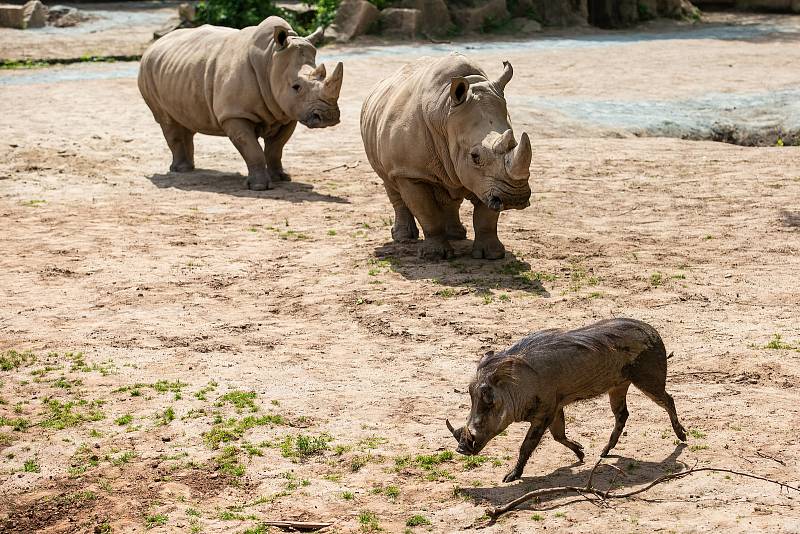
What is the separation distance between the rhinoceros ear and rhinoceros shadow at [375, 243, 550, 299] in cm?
138

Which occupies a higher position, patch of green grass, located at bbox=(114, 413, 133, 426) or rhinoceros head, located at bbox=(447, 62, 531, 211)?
rhinoceros head, located at bbox=(447, 62, 531, 211)

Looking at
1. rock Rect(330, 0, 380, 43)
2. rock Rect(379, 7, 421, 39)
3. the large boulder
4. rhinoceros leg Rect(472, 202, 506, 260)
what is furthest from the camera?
the large boulder

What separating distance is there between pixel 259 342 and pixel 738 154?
7.38m

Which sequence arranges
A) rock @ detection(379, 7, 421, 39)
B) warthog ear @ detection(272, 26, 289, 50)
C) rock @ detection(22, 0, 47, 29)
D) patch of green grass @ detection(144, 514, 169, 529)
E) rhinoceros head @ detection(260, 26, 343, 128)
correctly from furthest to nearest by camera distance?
1. rock @ detection(22, 0, 47, 29)
2. rock @ detection(379, 7, 421, 39)
3. warthog ear @ detection(272, 26, 289, 50)
4. rhinoceros head @ detection(260, 26, 343, 128)
5. patch of green grass @ detection(144, 514, 169, 529)

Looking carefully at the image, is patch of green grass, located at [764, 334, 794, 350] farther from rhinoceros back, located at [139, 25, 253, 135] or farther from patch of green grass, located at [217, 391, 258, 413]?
rhinoceros back, located at [139, 25, 253, 135]

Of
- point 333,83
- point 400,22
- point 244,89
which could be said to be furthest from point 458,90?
point 400,22

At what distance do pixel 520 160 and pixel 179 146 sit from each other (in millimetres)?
6483

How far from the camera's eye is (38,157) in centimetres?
1384

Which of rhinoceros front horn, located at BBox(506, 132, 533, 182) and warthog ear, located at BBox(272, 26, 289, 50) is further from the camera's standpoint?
warthog ear, located at BBox(272, 26, 289, 50)

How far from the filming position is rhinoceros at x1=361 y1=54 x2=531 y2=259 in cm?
879

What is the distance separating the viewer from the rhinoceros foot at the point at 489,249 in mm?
9727

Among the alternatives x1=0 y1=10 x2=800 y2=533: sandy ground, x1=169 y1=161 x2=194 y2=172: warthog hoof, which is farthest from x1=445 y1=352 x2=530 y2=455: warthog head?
x1=169 y1=161 x2=194 y2=172: warthog hoof

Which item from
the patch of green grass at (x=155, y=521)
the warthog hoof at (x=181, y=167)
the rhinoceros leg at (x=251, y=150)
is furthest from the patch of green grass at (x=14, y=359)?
the warthog hoof at (x=181, y=167)

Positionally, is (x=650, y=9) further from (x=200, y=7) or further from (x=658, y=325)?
(x=658, y=325)
